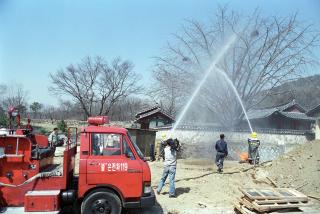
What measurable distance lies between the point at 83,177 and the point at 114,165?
73 cm

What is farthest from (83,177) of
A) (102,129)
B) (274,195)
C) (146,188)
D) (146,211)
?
(274,195)

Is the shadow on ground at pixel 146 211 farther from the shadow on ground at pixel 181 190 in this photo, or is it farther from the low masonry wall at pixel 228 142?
the low masonry wall at pixel 228 142

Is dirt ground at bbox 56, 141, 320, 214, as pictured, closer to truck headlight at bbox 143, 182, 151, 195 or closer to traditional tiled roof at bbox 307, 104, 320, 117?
truck headlight at bbox 143, 182, 151, 195

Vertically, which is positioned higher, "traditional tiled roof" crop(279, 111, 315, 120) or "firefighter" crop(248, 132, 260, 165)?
"traditional tiled roof" crop(279, 111, 315, 120)

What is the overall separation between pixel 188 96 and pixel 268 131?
7.77 m

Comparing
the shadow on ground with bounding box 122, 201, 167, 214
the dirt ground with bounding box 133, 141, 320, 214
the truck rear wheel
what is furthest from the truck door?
the dirt ground with bounding box 133, 141, 320, 214

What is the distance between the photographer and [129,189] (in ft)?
25.8

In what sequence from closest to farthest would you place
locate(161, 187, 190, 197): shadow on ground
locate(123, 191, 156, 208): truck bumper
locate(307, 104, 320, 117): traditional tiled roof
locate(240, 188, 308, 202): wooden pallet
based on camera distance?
locate(123, 191, 156, 208): truck bumper
locate(240, 188, 308, 202): wooden pallet
locate(161, 187, 190, 197): shadow on ground
locate(307, 104, 320, 117): traditional tiled roof

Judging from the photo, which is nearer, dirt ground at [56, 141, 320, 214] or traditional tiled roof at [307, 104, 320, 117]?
dirt ground at [56, 141, 320, 214]

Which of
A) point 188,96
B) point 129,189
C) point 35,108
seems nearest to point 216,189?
point 129,189

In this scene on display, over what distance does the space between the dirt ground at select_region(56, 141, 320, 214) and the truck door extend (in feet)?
4.76

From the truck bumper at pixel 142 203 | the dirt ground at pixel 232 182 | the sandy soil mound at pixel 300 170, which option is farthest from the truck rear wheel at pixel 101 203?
the sandy soil mound at pixel 300 170

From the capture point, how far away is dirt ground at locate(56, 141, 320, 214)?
9750 millimetres

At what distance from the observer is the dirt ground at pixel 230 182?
9750 millimetres
